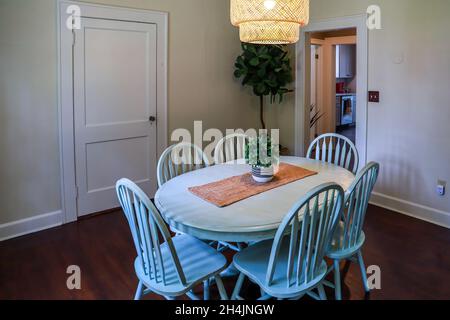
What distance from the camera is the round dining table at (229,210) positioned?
179cm

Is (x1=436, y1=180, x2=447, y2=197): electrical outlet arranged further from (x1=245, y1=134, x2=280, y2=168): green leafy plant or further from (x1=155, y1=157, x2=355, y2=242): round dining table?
(x1=245, y1=134, x2=280, y2=168): green leafy plant

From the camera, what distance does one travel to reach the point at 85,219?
3.64m

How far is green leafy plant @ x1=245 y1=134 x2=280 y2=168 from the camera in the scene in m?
2.34

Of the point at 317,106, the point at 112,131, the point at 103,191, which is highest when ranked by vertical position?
the point at 317,106

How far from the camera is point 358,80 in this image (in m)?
3.97

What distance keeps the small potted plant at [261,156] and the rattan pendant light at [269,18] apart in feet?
2.01

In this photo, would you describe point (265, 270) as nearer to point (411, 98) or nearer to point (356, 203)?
point (356, 203)

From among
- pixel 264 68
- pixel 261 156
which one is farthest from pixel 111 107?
pixel 261 156

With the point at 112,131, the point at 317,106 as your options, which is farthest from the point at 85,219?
the point at 317,106

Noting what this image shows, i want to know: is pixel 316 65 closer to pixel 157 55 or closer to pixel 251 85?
pixel 251 85

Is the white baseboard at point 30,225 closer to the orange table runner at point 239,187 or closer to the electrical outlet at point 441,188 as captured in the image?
the orange table runner at point 239,187

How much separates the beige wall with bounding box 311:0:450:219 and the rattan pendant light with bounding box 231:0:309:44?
5.79 feet

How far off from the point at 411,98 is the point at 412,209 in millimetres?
1082

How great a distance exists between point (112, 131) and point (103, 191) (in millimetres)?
618
